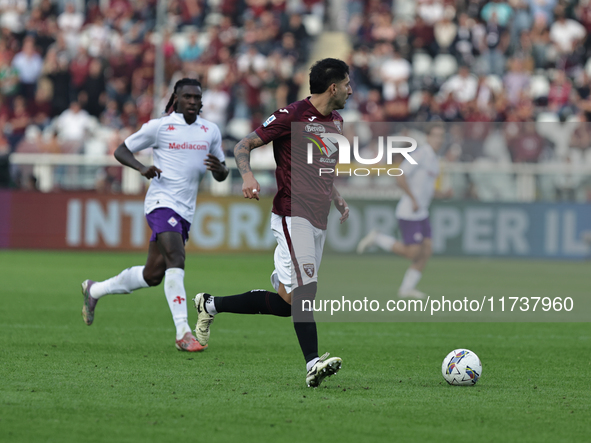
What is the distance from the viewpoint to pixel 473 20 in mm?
22984

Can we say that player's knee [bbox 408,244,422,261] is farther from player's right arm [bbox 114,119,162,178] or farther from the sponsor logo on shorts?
the sponsor logo on shorts

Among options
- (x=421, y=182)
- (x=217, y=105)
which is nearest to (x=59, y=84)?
(x=217, y=105)

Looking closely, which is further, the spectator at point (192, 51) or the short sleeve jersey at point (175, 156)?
the spectator at point (192, 51)

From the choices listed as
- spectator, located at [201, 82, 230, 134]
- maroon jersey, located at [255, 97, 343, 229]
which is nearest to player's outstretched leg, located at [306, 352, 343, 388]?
maroon jersey, located at [255, 97, 343, 229]

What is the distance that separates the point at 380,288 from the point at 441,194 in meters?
5.54

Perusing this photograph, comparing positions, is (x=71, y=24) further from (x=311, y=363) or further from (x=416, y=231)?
(x=311, y=363)

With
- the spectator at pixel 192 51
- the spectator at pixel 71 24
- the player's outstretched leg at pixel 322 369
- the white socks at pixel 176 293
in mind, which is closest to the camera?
the player's outstretched leg at pixel 322 369

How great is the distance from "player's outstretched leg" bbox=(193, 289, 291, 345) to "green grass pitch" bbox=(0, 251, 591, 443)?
258 mm

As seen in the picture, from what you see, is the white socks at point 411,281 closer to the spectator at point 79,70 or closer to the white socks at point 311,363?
the white socks at point 311,363

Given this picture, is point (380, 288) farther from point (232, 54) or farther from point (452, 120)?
point (232, 54)

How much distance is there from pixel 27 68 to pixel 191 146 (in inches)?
632

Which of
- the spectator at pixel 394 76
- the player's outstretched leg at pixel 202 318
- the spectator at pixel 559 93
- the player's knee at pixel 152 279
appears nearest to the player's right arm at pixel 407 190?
the player's knee at pixel 152 279

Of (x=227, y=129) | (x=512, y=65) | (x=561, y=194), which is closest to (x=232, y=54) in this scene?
(x=227, y=129)

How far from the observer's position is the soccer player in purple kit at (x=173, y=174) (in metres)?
8.40
